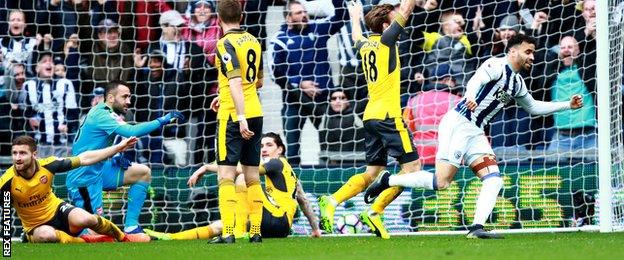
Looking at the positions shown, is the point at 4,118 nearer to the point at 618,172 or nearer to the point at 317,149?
the point at 317,149

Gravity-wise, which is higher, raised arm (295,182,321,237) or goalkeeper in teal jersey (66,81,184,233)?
goalkeeper in teal jersey (66,81,184,233)

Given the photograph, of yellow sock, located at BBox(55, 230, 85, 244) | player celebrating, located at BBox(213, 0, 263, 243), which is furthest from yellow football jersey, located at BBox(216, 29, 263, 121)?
yellow sock, located at BBox(55, 230, 85, 244)

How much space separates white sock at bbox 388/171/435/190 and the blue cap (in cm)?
356

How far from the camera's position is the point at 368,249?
9.58 meters

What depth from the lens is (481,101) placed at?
10.9 m

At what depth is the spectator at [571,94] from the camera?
13.8m

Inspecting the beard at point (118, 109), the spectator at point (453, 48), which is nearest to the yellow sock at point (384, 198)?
the beard at point (118, 109)

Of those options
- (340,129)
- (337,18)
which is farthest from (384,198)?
(337,18)

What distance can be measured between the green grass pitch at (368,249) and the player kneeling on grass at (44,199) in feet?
0.96

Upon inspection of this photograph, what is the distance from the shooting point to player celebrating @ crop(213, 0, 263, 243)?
10242 millimetres

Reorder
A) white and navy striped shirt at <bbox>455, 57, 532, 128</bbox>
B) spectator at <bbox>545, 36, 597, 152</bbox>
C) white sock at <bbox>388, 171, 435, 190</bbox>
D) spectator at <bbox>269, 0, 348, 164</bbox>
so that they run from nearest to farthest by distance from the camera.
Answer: white and navy striped shirt at <bbox>455, 57, 532, 128</bbox> < white sock at <bbox>388, 171, 435, 190</bbox> < spectator at <bbox>545, 36, 597, 152</bbox> < spectator at <bbox>269, 0, 348, 164</bbox>

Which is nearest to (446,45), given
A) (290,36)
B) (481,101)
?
(290,36)

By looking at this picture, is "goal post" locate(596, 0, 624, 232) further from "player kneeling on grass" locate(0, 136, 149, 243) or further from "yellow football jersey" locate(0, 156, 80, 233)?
"yellow football jersey" locate(0, 156, 80, 233)

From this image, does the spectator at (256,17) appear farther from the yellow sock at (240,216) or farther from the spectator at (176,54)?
the yellow sock at (240,216)
